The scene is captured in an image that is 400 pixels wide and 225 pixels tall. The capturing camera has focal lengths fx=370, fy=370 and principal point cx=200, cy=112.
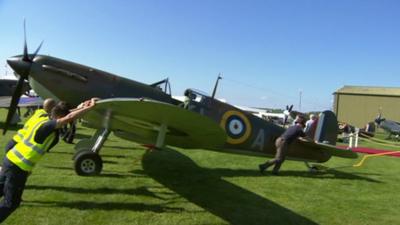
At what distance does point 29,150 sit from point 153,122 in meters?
2.59

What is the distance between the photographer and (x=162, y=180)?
6871 millimetres

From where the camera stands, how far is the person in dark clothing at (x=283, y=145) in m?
8.14

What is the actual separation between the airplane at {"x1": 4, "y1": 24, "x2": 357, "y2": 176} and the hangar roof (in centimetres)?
5473

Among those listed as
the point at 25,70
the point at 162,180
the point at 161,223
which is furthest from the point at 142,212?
the point at 25,70

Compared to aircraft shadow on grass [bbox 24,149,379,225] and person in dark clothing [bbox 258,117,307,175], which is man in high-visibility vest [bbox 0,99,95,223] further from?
person in dark clothing [bbox 258,117,307,175]

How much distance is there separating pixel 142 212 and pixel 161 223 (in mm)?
465

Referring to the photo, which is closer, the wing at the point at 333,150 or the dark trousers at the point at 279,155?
the dark trousers at the point at 279,155

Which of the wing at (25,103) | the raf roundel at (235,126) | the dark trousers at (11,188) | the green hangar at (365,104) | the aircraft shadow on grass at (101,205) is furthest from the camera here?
the green hangar at (365,104)

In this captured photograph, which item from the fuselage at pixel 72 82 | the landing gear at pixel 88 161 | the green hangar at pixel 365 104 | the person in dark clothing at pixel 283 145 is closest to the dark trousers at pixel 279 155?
the person in dark clothing at pixel 283 145

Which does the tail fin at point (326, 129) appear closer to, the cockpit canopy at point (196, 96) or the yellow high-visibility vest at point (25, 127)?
the cockpit canopy at point (196, 96)

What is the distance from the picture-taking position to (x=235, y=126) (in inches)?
317

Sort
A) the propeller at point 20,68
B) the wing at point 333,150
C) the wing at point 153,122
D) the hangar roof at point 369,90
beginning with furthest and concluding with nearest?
the hangar roof at point 369,90 < the wing at point 333,150 < the propeller at point 20,68 < the wing at point 153,122

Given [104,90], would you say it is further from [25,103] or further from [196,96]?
[25,103]

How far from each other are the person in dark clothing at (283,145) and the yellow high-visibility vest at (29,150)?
542cm
